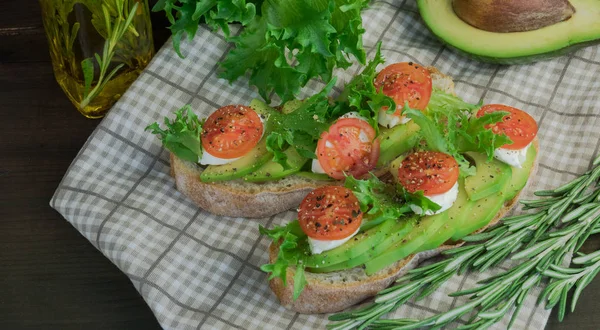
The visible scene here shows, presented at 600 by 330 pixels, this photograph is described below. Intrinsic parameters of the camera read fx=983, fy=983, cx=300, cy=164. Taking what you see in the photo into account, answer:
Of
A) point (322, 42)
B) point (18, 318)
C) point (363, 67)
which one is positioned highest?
point (322, 42)

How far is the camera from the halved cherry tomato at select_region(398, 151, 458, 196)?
3.25 m

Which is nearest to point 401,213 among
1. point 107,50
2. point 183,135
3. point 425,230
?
point 425,230

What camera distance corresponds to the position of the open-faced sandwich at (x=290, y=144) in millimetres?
3537

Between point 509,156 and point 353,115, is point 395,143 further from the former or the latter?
point 509,156

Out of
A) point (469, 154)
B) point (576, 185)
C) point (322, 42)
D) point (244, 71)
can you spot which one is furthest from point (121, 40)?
point (576, 185)

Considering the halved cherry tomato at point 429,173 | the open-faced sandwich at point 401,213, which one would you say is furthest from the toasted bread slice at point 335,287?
the halved cherry tomato at point 429,173

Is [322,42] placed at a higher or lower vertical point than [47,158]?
higher

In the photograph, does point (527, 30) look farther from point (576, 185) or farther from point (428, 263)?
point (428, 263)

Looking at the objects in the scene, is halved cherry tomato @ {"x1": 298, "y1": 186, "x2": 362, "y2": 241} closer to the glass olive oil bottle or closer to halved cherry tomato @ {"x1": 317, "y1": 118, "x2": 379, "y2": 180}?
halved cherry tomato @ {"x1": 317, "y1": 118, "x2": 379, "y2": 180}

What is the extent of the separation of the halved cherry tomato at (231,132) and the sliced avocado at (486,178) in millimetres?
792

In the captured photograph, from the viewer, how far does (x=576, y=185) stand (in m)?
3.54

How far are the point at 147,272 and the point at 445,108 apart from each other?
1.26 meters

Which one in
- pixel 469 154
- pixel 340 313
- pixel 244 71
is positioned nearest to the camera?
pixel 340 313

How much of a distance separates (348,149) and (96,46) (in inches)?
45.6
